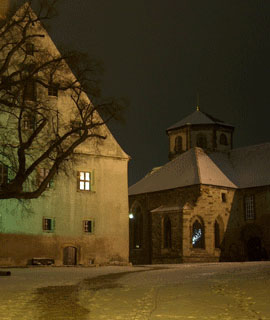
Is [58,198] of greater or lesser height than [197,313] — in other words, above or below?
above

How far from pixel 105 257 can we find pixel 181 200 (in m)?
14.1

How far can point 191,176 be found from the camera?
45.3m

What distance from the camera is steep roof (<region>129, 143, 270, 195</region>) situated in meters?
45.2

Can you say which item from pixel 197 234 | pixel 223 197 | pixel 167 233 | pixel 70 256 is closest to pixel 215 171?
pixel 223 197

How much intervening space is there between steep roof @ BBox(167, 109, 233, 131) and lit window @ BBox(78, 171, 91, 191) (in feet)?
110

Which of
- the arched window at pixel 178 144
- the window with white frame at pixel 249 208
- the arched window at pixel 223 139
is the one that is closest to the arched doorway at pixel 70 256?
the window with white frame at pixel 249 208

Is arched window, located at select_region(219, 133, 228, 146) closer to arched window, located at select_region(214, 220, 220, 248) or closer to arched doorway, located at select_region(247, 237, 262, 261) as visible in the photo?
arched doorway, located at select_region(247, 237, 262, 261)

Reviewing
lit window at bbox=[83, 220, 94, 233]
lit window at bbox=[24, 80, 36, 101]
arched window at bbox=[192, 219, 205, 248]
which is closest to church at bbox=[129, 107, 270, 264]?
arched window at bbox=[192, 219, 205, 248]

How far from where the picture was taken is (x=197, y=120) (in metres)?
65.6

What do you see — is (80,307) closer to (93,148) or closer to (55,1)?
(55,1)

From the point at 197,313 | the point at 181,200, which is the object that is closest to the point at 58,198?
the point at 181,200

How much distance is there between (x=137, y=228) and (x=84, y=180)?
17.8 meters

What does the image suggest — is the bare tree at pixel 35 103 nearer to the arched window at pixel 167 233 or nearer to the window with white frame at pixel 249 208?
the arched window at pixel 167 233

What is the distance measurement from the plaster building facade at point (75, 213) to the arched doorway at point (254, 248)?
51.1 ft
